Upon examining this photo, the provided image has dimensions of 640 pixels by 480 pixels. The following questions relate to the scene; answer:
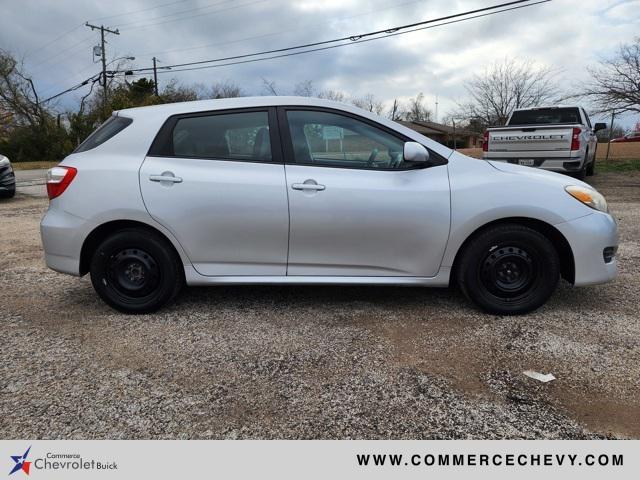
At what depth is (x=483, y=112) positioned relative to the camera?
37.4m

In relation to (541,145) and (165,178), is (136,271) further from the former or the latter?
(541,145)

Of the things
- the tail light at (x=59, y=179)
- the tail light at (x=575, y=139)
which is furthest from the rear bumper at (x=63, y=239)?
the tail light at (x=575, y=139)

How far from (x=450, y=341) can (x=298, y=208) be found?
1.37m

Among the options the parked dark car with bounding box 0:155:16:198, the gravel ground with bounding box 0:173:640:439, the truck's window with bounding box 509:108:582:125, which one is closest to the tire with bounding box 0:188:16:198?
the parked dark car with bounding box 0:155:16:198

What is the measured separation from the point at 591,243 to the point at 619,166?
15772mm

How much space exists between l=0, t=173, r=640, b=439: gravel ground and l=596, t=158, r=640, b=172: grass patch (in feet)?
46.1

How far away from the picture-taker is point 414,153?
3180mm

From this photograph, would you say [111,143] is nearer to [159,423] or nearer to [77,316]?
[77,316]

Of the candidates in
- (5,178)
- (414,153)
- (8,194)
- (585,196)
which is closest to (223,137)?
(414,153)

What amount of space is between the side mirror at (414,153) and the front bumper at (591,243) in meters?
1.07

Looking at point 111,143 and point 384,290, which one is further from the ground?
point 111,143
